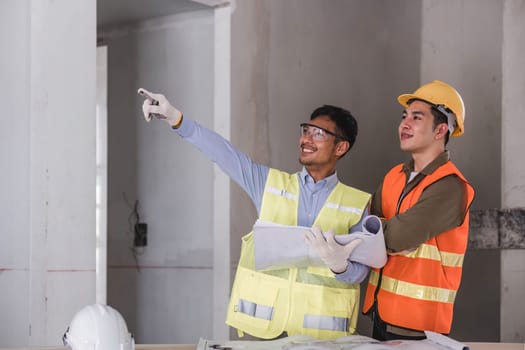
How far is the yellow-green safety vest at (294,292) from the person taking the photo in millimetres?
4438

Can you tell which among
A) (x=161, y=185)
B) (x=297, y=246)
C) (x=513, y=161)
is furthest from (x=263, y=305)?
(x=513, y=161)

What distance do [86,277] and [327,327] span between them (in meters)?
1.54

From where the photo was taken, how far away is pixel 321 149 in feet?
15.1

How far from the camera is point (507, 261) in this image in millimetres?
6566

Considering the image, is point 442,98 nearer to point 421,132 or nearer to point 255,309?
point 421,132

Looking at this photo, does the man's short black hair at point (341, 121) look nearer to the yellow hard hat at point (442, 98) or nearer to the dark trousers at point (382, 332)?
the yellow hard hat at point (442, 98)

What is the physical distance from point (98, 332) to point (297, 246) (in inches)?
48.5

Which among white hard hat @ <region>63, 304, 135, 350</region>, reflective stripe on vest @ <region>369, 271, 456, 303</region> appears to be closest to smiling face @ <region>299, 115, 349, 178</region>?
reflective stripe on vest @ <region>369, 271, 456, 303</region>

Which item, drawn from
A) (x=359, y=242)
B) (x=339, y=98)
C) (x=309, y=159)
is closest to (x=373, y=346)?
(x=359, y=242)

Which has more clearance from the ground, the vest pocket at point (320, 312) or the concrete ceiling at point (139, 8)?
the concrete ceiling at point (139, 8)

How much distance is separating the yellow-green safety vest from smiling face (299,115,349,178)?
180 mm

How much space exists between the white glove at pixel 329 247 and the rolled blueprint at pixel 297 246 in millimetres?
33

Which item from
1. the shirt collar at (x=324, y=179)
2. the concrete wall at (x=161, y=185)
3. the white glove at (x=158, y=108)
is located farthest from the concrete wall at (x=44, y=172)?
the concrete wall at (x=161, y=185)

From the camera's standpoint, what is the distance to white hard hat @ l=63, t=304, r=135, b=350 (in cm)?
317
